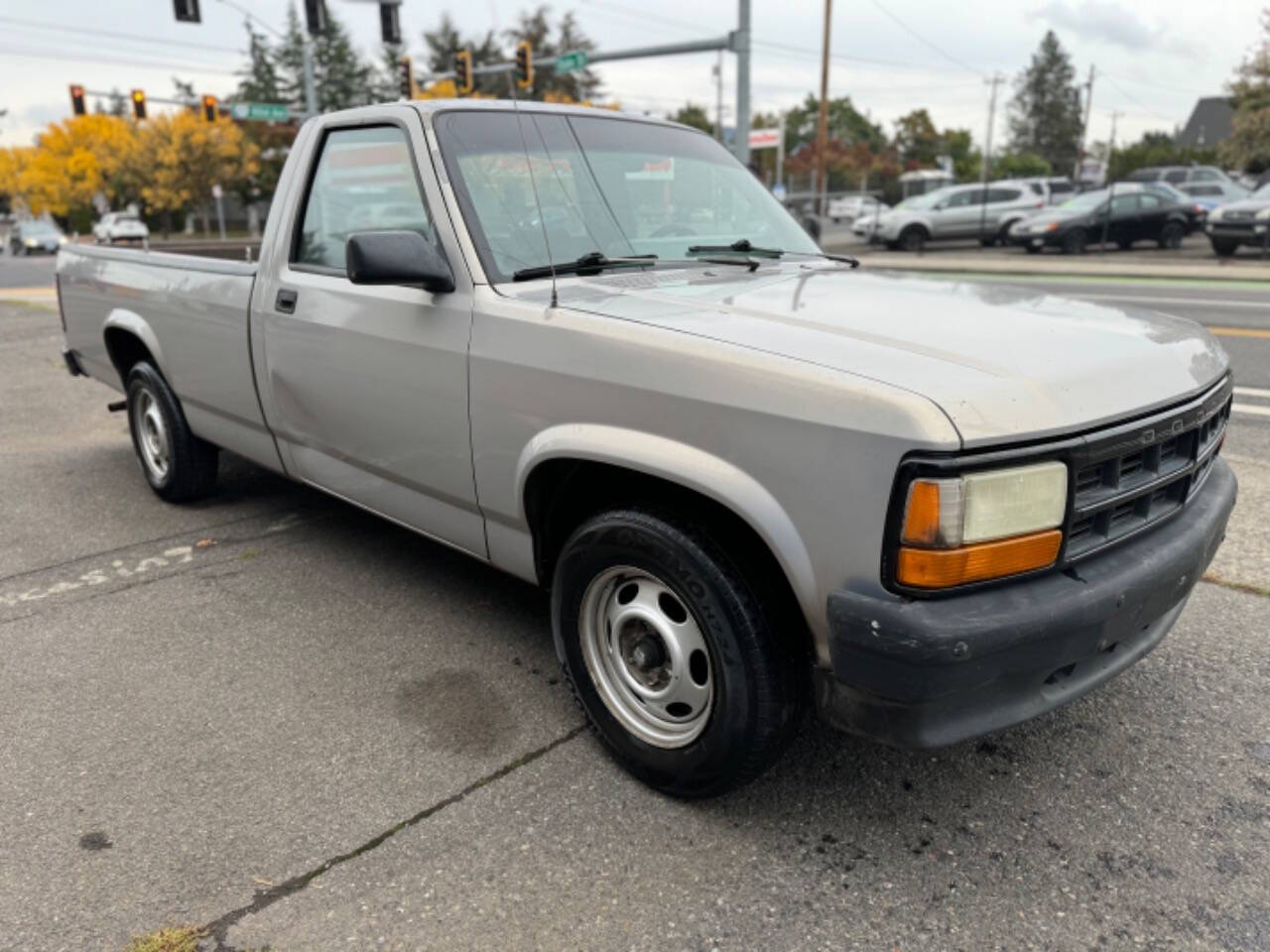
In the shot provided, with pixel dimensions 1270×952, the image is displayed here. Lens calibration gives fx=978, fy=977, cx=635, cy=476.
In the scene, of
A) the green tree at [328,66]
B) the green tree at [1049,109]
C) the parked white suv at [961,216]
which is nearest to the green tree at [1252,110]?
the parked white suv at [961,216]

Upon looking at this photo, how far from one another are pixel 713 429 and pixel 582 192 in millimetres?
1366

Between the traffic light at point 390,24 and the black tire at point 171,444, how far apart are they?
1789 centimetres

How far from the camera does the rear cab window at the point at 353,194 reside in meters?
3.34

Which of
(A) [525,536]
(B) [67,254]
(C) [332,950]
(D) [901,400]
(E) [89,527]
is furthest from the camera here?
(B) [67,254]

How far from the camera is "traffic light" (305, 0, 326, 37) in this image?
775 inches

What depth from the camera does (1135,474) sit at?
2.34 meters

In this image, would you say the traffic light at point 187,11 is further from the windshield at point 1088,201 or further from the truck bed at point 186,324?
the windshield at point 1088,201

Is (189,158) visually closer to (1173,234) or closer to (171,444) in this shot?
(1173,234)

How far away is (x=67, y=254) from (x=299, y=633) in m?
3.43

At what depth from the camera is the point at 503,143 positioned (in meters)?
3.26

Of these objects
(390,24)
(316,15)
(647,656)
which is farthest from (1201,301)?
(316,15)

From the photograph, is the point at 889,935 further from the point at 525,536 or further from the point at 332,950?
the point at 525,536

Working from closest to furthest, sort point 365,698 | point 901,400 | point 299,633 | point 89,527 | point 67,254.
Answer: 1. point 901,400
2. point 365,698
3. point 299,633
4. point 89,527
5. point 67,254

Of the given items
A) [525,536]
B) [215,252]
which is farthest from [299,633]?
[215,252]
